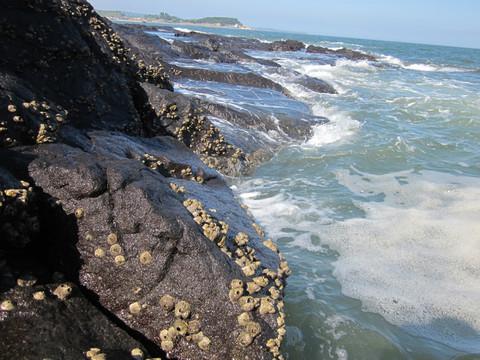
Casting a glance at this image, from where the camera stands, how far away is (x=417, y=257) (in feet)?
18.8

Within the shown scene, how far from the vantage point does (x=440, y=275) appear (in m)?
5.30

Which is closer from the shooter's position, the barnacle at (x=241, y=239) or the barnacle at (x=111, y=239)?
the barnacle at (x=111, y=239)

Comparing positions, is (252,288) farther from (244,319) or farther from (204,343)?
(204,343)

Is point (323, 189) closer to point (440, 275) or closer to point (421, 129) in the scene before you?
point (440, 275)

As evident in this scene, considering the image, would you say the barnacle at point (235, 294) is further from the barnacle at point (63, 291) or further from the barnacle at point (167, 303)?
the barnacle at point (63, 291)

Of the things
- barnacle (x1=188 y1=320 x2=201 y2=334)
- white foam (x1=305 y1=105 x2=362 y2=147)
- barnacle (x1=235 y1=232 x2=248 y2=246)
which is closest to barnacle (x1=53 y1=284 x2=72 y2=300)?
barnacle (x1=188 y1=320 x2=201 y2=334)

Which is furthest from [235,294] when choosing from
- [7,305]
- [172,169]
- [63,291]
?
[172,169]

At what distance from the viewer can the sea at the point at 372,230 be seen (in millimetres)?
4055

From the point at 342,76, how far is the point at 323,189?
77.1ft

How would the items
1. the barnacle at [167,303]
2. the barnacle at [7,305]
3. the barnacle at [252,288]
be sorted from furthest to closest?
the barnacle at [252,288] → the barnacle at [167,303] → the barnacle at [7,305]

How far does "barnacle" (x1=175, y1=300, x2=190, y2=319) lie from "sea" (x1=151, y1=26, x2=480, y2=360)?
121 centimetres

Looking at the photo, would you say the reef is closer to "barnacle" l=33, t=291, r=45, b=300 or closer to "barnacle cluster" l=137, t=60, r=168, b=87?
"barnacle" l=33, t=291, r=45, b=300

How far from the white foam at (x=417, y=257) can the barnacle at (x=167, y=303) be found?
2.75 meters

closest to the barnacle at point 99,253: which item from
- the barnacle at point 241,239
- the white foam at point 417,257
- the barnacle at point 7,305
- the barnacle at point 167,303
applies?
the barnacle at point 167,303
